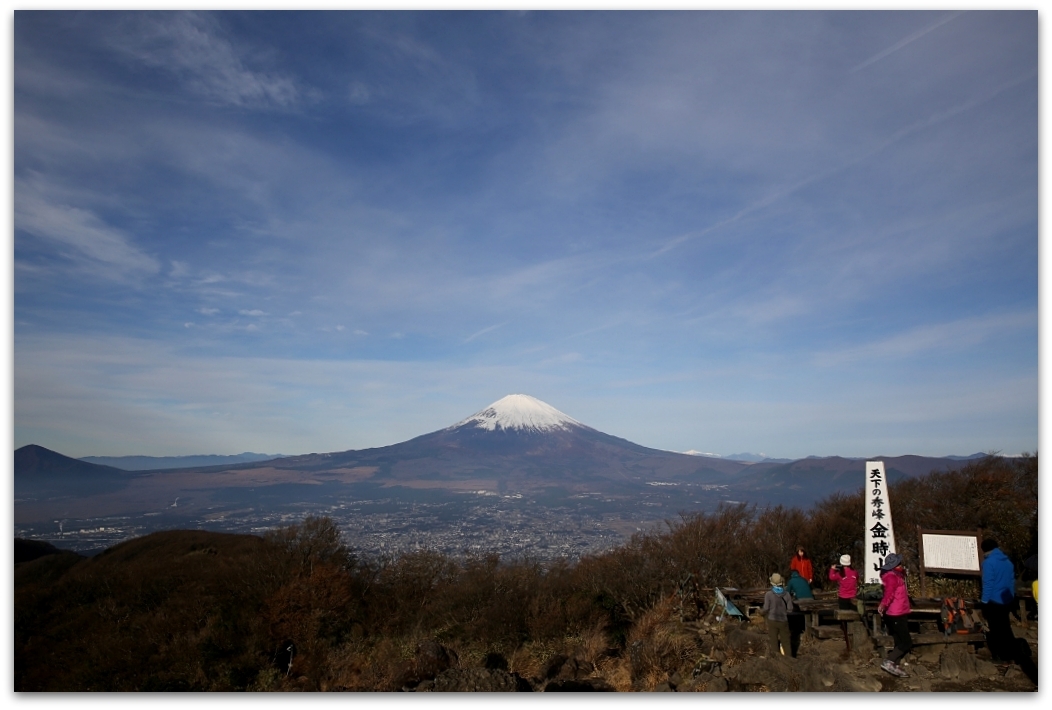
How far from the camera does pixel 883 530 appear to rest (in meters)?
7.91

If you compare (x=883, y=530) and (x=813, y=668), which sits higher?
(x=883, y=530)

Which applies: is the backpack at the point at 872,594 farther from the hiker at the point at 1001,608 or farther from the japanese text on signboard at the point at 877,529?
the hiker at the point at 1001,608

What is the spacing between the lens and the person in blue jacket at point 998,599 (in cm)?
529

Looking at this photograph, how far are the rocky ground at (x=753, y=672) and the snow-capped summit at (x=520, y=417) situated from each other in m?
115

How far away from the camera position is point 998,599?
5312mm

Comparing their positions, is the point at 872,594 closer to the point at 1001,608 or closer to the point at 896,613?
the point at 896,613

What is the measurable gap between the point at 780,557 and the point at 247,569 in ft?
33.0

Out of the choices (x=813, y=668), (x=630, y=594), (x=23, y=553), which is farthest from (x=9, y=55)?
(x=23, y=553)

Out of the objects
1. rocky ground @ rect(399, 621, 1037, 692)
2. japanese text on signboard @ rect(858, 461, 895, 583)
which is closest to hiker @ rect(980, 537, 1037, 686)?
rocky ground @ rect(399, 621, 1037, 692)

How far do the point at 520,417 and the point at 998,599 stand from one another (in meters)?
123

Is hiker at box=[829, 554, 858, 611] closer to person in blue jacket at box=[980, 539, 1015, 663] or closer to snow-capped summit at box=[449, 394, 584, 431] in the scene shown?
person in blue jacket at box=[980, 539, 1015, 663]

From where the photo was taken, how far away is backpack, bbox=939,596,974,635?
234 inches

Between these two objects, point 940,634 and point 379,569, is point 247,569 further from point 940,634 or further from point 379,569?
point 940,634

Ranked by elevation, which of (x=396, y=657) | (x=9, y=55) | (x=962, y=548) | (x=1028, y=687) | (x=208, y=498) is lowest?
(x=208, y=498)
